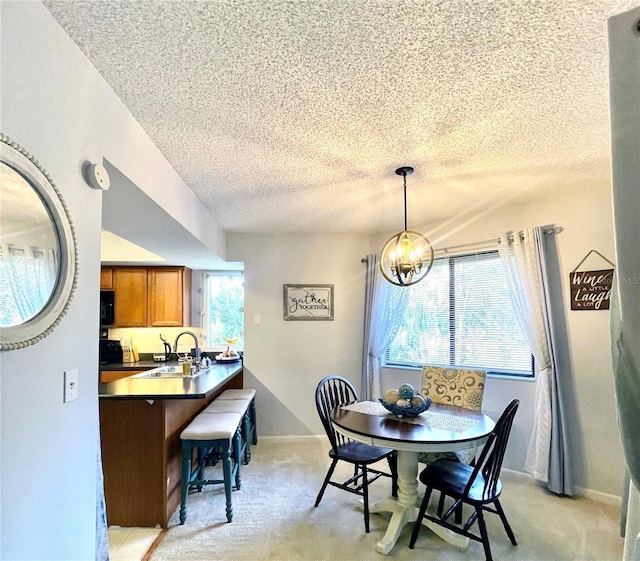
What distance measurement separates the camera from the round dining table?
2.18 m

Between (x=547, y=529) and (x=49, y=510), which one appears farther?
(x=547, y=529)

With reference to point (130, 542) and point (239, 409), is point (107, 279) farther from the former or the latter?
point (130, 542)

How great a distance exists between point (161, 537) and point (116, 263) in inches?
139

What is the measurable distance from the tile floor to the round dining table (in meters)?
1.32

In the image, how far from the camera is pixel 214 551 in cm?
233

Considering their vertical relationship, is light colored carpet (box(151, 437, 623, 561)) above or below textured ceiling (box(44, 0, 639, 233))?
below

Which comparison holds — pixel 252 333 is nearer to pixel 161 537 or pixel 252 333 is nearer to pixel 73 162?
pixel 161 537

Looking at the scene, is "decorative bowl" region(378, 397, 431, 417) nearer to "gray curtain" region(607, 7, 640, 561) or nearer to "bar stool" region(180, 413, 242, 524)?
"bar stool" region(180, 413, 242, 524)

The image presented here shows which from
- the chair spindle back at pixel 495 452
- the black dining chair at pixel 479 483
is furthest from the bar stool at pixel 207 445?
the chair spindle back at pixel 495 452

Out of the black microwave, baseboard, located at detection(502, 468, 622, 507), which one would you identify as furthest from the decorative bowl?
the black microwave

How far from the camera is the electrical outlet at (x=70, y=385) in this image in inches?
52.9

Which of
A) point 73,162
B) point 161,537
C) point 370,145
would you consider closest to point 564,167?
point 370,145

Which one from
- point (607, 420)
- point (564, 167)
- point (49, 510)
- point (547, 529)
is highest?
point (564, 167)

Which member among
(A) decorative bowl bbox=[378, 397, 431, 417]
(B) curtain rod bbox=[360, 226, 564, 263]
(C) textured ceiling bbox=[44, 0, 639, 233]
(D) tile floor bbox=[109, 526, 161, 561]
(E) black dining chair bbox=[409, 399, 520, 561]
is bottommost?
(D) tile floor bbox=[109, 526, 161, 561]
